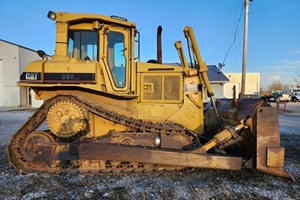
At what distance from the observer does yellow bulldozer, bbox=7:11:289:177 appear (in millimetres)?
4473

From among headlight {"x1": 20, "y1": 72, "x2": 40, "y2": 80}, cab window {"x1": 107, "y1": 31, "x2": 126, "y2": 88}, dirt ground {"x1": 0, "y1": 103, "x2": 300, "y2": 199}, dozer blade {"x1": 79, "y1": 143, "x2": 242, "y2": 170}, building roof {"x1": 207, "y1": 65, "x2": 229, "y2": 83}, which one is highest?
building roof {"x1": 207, "y1": 65, "x2": 229, "y2": 83}

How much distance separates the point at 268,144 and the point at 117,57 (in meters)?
3.60

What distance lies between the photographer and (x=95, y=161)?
15.8 feet

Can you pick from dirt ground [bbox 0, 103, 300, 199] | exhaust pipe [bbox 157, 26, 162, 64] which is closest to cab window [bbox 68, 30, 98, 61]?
exhaust pipe [bbox 157, 26, 162, 64]

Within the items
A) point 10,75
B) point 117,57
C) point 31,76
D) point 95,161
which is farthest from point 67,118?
point 10,75

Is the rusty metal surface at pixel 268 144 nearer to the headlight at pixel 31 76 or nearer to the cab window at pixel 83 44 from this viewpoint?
the cab window at pixel 83 44

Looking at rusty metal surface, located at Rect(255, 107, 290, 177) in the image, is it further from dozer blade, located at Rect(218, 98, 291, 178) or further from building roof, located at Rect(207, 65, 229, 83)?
building roof, located at Rect(207, 65, 229, 83)

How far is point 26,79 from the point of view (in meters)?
4.92

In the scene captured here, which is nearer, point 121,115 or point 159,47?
point 121,115

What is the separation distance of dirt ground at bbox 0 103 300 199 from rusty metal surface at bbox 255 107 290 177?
0.39m

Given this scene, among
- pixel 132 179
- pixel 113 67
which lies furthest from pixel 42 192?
pixel 113 67

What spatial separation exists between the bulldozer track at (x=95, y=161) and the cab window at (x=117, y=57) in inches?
30.7

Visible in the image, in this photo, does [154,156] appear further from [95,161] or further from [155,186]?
[95,161]

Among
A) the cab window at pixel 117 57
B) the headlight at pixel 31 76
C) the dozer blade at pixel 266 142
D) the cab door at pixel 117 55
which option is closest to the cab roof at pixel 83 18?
the cab door at pixel 117 55
